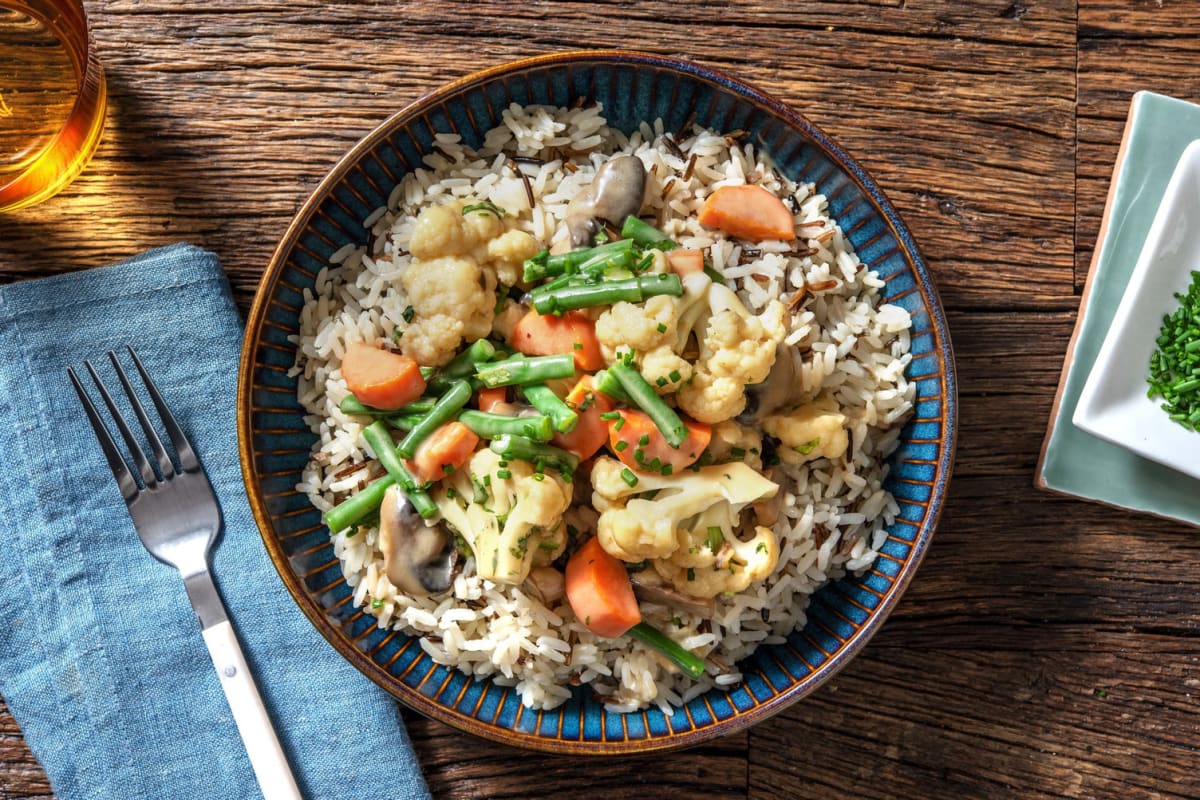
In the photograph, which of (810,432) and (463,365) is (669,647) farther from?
(463,365)

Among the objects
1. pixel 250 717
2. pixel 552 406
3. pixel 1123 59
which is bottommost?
pixel 250 717

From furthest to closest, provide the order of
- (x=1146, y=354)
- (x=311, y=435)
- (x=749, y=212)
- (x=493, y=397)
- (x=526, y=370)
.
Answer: (x=1146, y=354)
(x=311, y=435)
(x=749, y=212)
(x=493, y=397)
(x=526, y=370)


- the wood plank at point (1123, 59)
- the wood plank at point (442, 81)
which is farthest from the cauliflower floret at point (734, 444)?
the wood plank at point (1123, 59)

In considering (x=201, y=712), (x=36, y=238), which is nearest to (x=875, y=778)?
(x=201, y=712)

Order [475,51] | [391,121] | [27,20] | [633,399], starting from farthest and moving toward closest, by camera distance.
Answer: [475,51] → [27,20] → [391,121] → [633,399]

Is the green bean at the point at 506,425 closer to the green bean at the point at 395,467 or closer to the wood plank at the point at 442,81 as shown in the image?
the green bean at the point at 395,467

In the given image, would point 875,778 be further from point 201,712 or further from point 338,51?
point 338,51

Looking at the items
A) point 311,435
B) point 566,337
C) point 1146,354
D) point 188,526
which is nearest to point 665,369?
point 566,337
